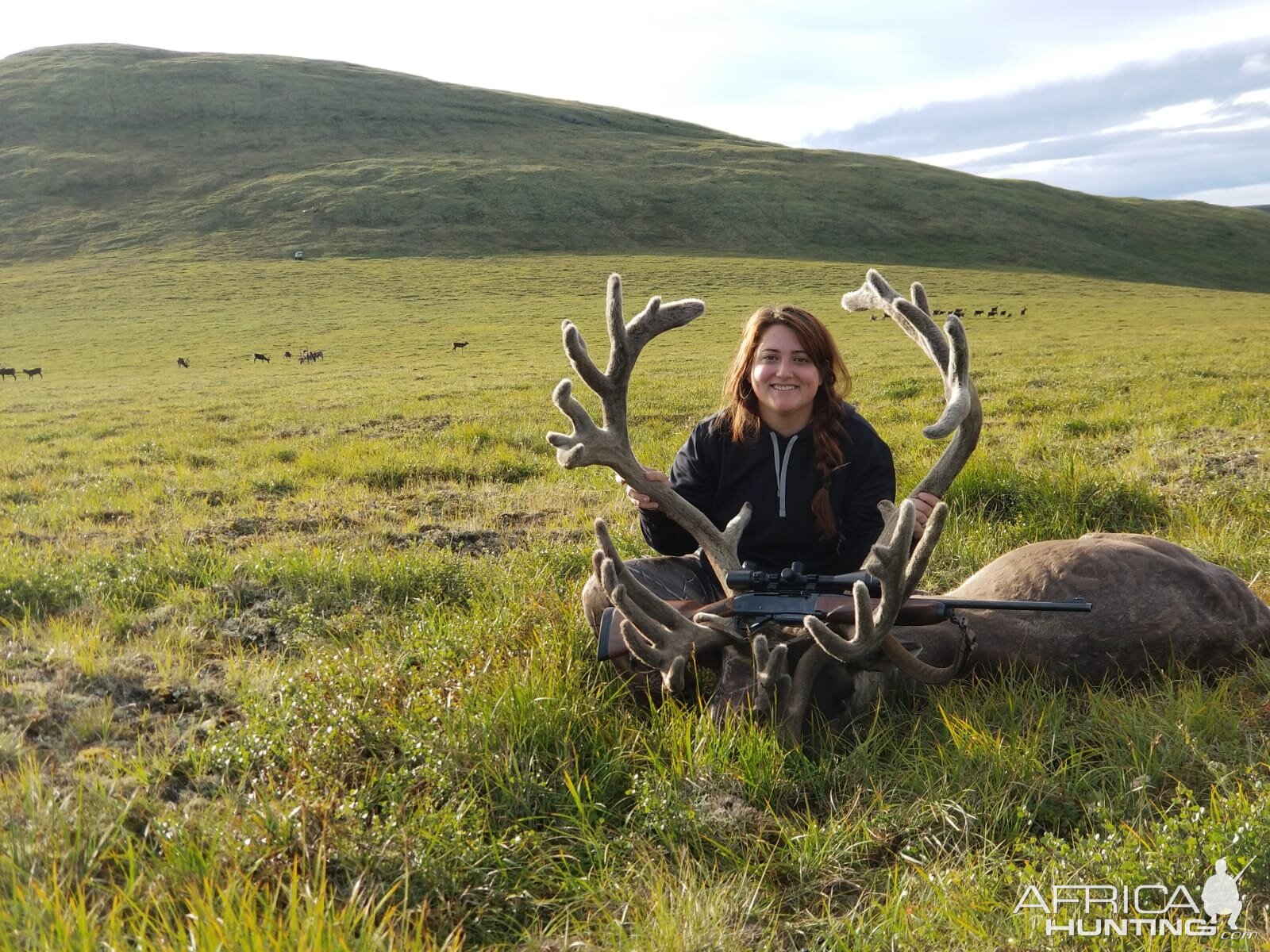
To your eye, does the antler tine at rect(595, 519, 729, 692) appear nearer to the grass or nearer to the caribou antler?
the grass

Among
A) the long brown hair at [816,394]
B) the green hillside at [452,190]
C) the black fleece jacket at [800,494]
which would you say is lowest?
the black fleece jacket at [800,494]

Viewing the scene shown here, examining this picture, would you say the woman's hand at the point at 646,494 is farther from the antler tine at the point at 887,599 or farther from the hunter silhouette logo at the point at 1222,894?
the hunter silhouette logo at the point at 1222,894

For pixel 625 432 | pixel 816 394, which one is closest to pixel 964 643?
pixel 816 394

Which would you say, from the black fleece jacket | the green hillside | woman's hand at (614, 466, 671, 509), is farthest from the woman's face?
the green hillside

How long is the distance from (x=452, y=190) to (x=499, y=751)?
82645 mm

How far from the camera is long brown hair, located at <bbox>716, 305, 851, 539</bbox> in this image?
15.0ft

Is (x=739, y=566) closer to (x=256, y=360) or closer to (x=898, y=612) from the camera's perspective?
(x=898, y=612)

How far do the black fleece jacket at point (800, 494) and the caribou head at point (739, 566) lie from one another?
13.8 inches

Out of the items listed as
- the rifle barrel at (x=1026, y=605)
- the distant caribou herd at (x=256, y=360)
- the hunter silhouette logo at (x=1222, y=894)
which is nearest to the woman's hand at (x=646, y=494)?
the rifle barrel at (x=1026, y=605)

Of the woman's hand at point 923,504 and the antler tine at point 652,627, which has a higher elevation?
the woman's hand at point 923,504
